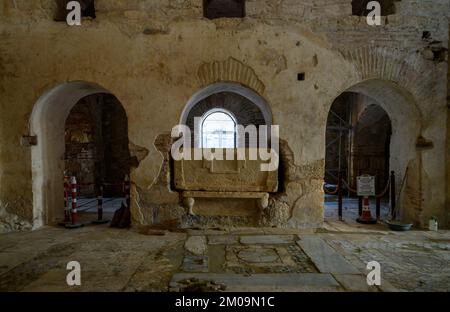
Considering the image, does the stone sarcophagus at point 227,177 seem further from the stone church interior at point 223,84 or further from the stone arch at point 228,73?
the stone arch at point 228,73

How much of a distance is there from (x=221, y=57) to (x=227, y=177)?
83.6 inches

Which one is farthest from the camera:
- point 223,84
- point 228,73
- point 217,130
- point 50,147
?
point 217,130

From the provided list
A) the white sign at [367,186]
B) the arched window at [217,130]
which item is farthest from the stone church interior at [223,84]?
the arched window at [217,130]

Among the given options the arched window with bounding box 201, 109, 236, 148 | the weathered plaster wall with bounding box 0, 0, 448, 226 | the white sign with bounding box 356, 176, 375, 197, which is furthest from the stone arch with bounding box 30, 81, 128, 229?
the arched window with bounding box 201, 109, 236, 148

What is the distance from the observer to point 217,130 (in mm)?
11922

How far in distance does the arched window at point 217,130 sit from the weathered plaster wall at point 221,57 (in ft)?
21.7

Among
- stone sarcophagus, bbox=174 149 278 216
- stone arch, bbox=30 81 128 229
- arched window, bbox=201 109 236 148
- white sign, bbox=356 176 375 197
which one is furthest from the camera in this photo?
arched window, bbox=201 109 236 148

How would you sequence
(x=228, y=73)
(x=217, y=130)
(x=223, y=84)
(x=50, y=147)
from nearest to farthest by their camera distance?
(x=228, y=73), (x=223, y=84), (x=50, y=147), (x=217, y=130)

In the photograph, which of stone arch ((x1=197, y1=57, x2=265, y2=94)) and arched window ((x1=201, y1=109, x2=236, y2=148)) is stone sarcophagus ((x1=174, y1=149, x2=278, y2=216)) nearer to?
stone arch ((x1=197, y1=57, x2=265, y2=94))

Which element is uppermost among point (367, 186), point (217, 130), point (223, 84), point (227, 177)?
point (223, 84)

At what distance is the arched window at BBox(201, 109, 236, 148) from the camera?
1184 cm

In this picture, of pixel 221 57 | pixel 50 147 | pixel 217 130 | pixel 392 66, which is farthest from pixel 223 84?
pixel 217 130

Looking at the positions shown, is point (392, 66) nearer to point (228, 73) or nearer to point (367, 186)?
point (367, 186)

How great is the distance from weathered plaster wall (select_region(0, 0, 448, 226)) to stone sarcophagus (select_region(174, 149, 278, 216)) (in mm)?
439
